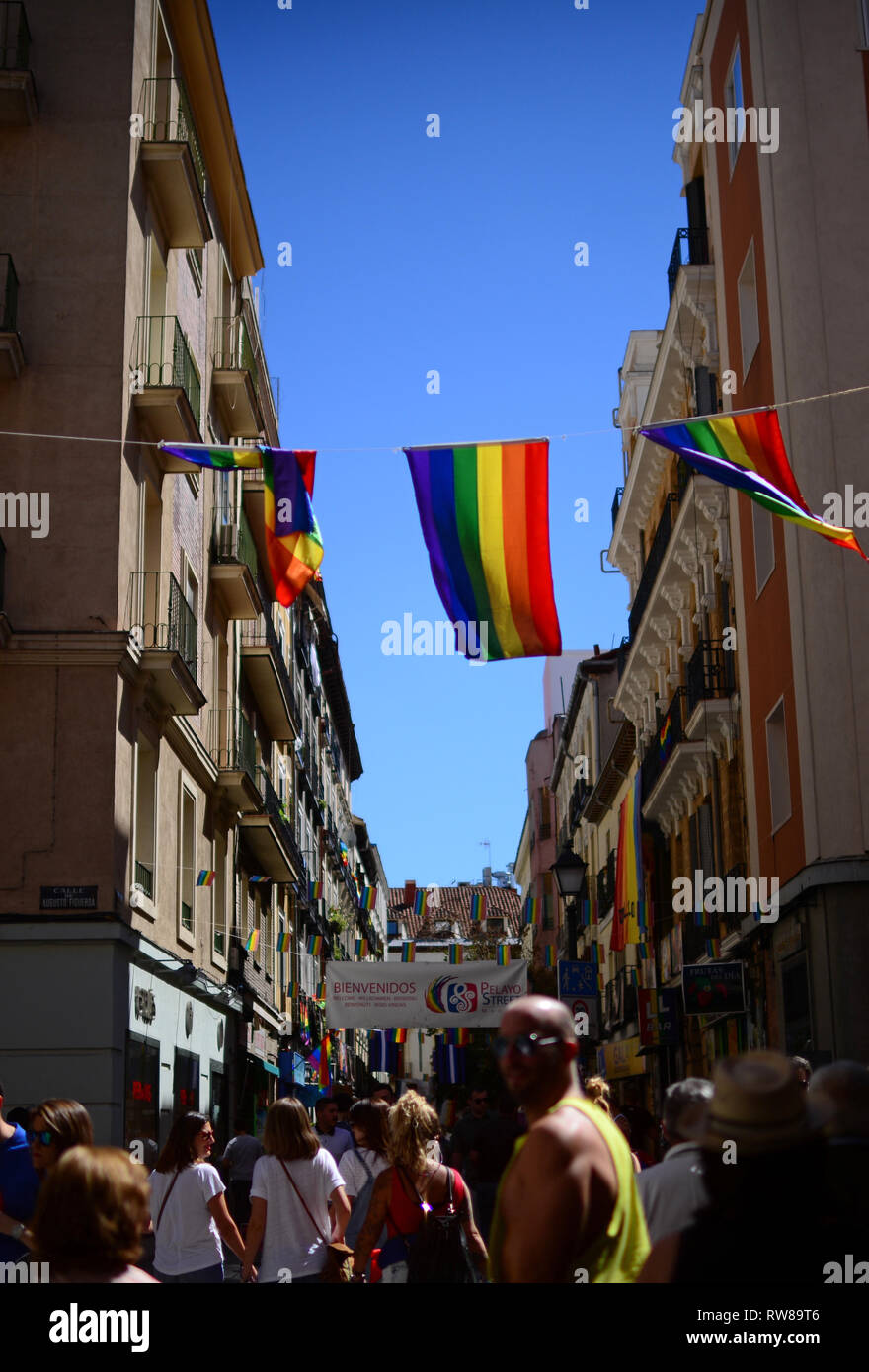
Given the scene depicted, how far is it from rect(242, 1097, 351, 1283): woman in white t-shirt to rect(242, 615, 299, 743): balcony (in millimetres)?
22847

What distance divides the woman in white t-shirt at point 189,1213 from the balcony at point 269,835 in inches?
776

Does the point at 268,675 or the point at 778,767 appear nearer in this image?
the point at 778,767

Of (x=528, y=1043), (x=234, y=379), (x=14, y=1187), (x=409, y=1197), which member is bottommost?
(x=409, y=1197)

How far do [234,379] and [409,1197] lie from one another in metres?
21.0

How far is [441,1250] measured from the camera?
7707mm

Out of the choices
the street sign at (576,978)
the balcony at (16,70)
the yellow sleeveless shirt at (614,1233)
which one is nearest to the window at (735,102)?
the balcony at (16,70)

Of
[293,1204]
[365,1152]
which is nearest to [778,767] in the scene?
[365,1152]

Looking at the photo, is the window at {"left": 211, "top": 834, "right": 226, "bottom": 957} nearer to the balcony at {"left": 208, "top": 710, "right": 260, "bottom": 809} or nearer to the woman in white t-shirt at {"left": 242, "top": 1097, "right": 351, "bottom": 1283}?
the balcony at {"left": 208, "top": 710, "right": 260, "bottom": 809}

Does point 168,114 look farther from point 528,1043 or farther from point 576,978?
point 528,1043

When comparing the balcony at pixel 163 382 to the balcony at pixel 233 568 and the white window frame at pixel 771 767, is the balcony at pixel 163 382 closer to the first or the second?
the balcony at pixel 233 568

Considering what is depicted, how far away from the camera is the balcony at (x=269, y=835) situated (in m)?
30.5

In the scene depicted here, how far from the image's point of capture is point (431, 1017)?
2728cm

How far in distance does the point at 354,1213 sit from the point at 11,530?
10.2 metres

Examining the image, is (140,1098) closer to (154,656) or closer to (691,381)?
(154,656)
